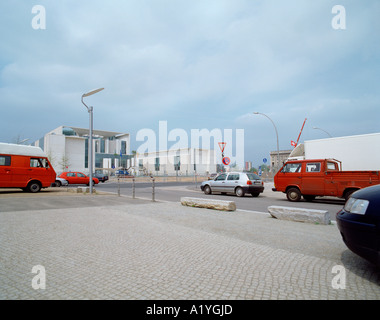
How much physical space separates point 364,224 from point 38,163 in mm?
17690

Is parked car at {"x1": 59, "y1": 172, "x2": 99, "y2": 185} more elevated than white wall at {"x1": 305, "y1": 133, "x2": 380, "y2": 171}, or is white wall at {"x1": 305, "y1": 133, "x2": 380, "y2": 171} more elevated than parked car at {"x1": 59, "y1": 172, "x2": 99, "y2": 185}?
white wall at {"x1": 305, "y1": 133, "x2": 380, "y2": 171}

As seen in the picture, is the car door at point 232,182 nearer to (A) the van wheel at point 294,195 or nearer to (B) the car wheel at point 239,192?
(B) the car wheel at point 239,192

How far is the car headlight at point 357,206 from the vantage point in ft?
10.5

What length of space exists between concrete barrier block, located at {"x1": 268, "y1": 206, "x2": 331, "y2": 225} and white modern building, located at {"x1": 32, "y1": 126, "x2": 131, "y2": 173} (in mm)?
Answer: 59464

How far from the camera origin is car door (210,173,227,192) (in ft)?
58.1

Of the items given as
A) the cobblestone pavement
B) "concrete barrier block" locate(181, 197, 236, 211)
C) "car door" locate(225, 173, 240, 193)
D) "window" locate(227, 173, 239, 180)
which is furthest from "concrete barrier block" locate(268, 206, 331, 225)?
"window" locate(227, 173, 239, 180)

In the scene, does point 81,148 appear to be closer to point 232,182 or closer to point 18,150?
point 18,150

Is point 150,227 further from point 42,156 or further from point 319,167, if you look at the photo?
point 42,156

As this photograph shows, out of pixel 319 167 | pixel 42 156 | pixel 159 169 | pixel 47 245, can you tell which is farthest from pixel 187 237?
pixel 159 169

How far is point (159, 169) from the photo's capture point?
9562 cm

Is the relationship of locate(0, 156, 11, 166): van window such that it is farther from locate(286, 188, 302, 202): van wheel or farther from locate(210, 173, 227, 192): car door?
locate(286, 188, 302, 202): van wheel

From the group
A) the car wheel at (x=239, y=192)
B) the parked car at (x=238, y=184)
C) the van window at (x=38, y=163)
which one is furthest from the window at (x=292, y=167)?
the van window at (x=38, y=163)

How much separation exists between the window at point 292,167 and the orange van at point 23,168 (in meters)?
14.4
